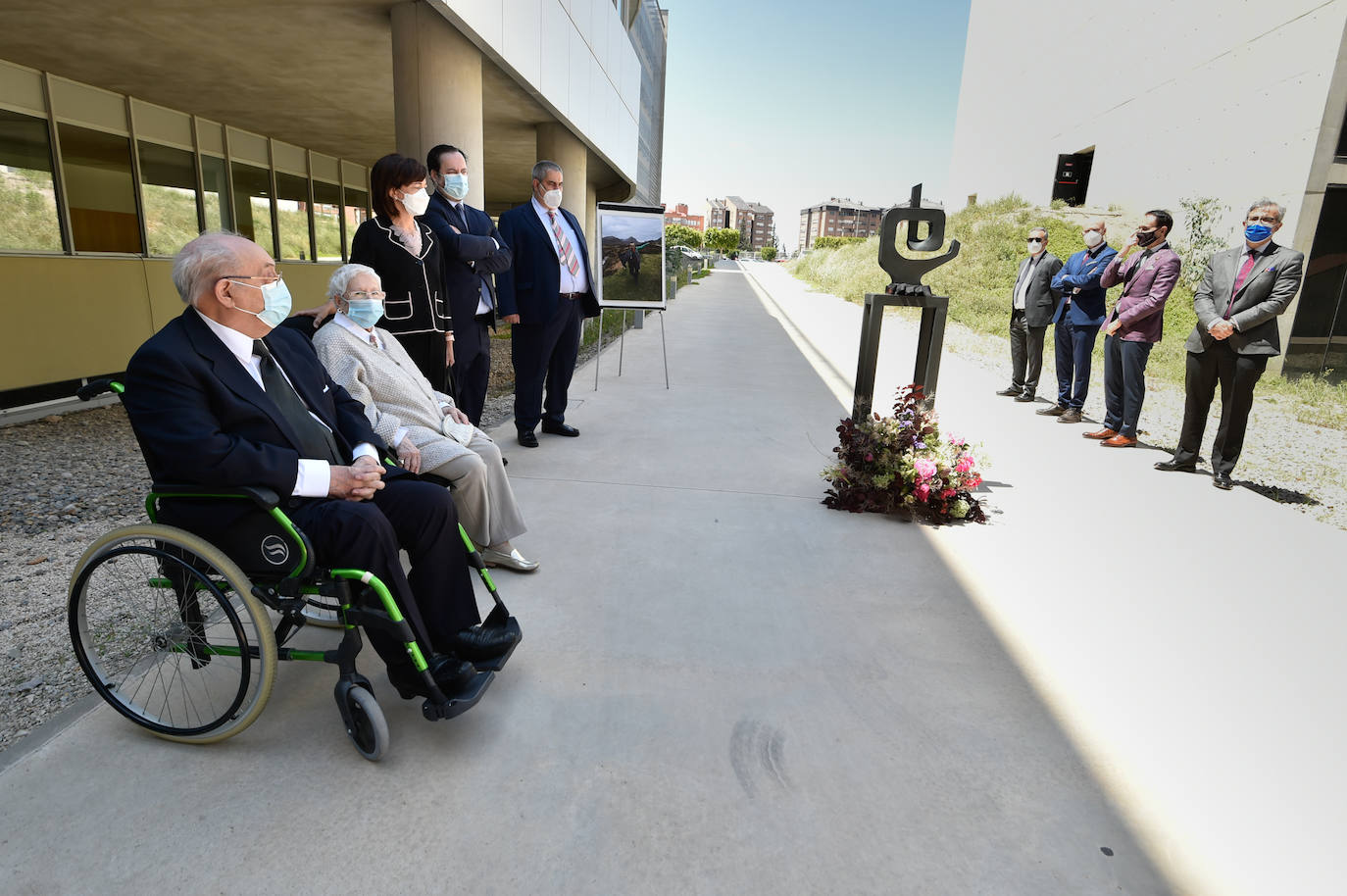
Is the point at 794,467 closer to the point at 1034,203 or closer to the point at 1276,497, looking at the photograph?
the point at 1276,497

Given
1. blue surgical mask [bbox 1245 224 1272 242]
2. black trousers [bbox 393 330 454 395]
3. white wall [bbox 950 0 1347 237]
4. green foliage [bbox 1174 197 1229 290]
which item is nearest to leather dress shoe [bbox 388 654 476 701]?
black trousers [bbox 393 330 454 395]

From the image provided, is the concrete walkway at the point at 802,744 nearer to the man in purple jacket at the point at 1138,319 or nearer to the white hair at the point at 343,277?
the white hair at the point at 343,277

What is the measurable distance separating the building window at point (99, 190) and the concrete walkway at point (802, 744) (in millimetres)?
5893

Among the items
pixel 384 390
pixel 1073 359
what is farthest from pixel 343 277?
pixel 1073 359

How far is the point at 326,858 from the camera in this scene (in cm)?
167

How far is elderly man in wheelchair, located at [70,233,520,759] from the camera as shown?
73.4 inches

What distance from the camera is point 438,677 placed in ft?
6.76

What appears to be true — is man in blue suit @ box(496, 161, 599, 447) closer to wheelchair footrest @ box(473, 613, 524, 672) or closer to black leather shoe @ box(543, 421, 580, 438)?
black leather shoe @ box(543, 421, 580, 438)

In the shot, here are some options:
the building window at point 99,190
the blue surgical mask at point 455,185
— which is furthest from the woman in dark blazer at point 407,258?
the building window at point 99,190

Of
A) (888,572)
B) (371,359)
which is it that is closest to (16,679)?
(371,359)

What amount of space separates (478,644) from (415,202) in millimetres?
2406

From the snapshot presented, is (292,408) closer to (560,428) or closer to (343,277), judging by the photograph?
(343,277)

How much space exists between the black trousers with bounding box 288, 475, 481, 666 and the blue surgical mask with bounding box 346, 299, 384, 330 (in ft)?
2.83

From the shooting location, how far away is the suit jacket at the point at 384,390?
2766mm
